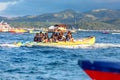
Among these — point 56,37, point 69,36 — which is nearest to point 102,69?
point 69,36

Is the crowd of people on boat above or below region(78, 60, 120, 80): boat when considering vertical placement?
below

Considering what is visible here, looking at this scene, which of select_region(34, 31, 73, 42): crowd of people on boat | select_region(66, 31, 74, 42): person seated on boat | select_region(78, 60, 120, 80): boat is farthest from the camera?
select_region(34, 31, 73, 42): crowd of people on boat

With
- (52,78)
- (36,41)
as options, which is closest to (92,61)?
(52,78)

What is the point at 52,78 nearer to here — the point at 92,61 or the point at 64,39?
the point at 92,61

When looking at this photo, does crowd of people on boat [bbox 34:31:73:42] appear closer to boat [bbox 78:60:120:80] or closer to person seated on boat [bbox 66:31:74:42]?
person seated on boat [bbox 66:31:74:42]

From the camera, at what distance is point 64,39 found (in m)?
63.2

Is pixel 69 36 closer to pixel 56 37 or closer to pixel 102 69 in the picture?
pixel 56 37

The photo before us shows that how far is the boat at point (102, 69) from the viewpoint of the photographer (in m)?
12.0

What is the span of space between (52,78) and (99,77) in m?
12.5

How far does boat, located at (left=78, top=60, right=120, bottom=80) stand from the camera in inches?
473

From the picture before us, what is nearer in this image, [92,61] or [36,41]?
[92,61]

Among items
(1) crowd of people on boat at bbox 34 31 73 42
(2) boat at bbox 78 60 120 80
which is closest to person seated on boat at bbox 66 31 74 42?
(1) crowd of people on boat at bbox 34 31 73 42

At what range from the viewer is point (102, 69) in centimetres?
1220

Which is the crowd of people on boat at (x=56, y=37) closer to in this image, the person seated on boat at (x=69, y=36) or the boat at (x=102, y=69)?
the person seated on boat at (x=69, y=36)
